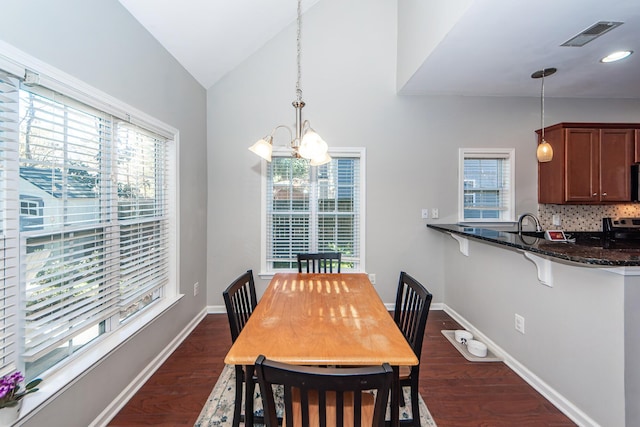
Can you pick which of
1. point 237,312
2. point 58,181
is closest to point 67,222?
point 58,181

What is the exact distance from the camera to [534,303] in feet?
7.11

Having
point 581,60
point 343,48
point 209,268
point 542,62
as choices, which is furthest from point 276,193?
point 581,60

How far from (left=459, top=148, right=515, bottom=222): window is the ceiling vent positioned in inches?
56.1

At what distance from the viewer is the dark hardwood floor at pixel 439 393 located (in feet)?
5.99

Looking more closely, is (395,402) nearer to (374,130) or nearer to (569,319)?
(569,319)

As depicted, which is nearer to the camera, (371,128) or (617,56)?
(617,56)

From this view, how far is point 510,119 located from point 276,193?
3080 millimetres

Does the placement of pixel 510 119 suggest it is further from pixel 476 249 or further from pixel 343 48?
pixel 343 48

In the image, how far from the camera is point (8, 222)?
1290 millimetres

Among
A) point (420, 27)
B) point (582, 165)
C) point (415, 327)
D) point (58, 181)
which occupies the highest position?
point (420, 27)

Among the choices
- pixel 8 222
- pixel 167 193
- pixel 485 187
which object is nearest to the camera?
pixel 8 222

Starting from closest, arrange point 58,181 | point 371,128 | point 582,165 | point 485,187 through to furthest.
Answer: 1. point 58,181
2. point 582,165
3. point 371,128
4. point 485,187

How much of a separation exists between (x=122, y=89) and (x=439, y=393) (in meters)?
3.14

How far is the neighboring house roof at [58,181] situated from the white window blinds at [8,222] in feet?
0.29
